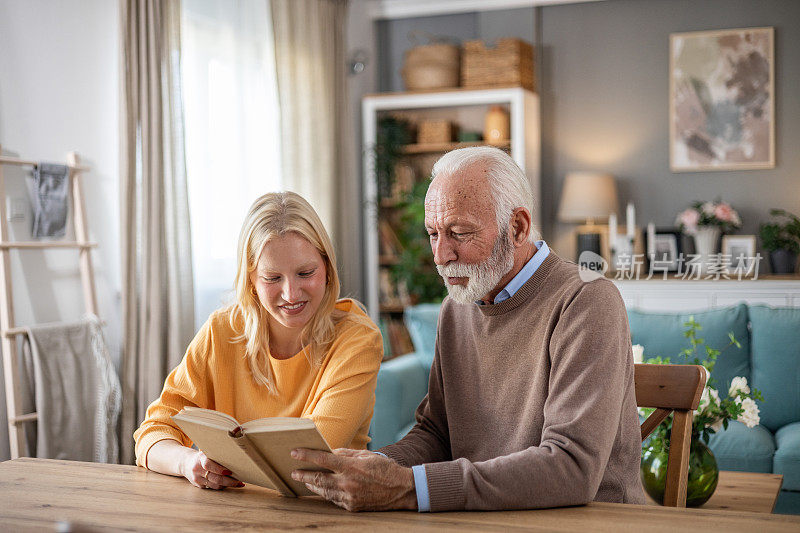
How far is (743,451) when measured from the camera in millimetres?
3309

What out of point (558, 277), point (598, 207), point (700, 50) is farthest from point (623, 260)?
point (558, 277)

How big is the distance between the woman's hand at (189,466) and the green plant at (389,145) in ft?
13.1

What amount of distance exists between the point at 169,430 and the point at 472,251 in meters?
0.74

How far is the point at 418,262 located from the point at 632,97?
181 centimetres

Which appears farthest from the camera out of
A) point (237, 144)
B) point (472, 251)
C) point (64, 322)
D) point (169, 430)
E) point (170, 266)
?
point (237, 144)

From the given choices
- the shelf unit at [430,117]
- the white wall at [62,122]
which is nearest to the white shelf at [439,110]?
the shelf unit at [430,117]

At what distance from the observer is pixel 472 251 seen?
1.63m

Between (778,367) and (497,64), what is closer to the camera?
(778,367)

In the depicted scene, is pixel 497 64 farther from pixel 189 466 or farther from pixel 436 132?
pixel 189 466

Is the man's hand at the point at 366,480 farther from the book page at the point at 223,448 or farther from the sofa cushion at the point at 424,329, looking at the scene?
the sofa cushion at the point at 424,329

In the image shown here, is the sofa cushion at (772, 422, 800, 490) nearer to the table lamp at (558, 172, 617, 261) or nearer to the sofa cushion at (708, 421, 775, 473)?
the sofa cushion at (708, 421, 775, 473)

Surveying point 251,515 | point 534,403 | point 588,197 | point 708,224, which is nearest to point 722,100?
point 708,224

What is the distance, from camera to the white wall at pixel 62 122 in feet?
10.9

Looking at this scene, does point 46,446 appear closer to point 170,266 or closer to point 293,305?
point 170,266
